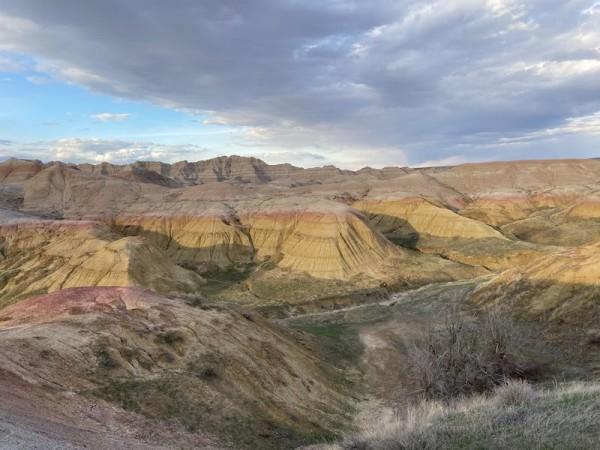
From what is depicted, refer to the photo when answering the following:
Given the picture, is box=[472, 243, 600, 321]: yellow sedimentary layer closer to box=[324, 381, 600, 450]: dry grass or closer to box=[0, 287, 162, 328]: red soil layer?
box=[324, 381, 600, 450]: dry grass

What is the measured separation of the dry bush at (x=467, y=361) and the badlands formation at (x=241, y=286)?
4.59 meters

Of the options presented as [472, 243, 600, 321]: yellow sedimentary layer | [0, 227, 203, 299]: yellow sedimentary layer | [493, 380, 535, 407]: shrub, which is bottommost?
[0, 227, 203, 299]: yellow sedimentary layer

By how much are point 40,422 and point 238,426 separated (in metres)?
8.30

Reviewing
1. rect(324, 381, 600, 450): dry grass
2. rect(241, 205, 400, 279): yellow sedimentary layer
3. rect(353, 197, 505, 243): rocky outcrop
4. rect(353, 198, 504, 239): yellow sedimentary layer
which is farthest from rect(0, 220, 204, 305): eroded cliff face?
rect(353, 198, 504, 239): yellow sedimentary layer

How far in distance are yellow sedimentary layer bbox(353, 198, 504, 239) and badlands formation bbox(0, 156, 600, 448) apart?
0.44 metres

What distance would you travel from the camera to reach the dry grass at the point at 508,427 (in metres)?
9.88

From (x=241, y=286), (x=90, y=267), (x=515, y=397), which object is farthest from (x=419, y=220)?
(x=515, y=397)

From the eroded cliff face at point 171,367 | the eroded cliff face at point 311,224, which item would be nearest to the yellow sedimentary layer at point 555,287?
the eroded cliff face at point 171,367

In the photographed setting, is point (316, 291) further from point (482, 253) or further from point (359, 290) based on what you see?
point (482, 253)

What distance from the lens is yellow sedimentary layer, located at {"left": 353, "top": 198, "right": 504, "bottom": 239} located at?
94312 millimetres

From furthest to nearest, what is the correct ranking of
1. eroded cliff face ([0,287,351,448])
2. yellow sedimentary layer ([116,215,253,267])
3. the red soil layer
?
yellow sedimentary layer ([116,215,253,267])
the red soil layer
eroded cliff face ([0,287,351,448])

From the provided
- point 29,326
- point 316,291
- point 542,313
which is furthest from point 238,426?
point 316,291

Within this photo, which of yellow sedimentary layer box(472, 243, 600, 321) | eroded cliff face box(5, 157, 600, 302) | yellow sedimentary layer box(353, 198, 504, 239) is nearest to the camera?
yellow sedimentary layer box(472, 243, 600, 321)

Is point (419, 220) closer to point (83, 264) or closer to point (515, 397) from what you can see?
point (83, 264)
